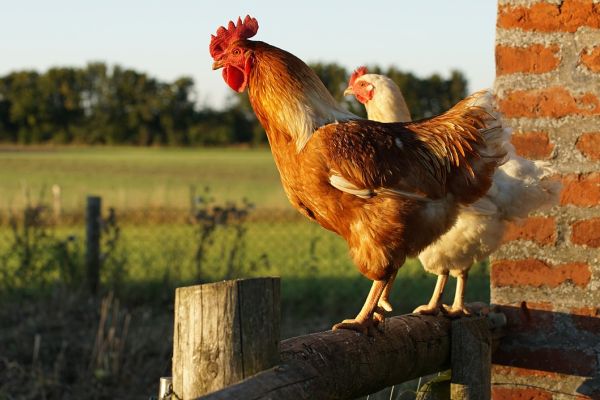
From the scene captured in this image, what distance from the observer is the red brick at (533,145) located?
3.21 m

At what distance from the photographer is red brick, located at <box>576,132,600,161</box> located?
3148 mm

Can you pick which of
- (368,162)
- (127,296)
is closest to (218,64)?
(368,162)

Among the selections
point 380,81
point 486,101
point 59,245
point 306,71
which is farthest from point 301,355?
point 59,245

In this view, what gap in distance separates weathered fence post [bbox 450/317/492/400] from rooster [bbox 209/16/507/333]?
299 mm

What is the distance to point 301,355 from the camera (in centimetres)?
207

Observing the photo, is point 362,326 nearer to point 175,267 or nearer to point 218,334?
point 218,334

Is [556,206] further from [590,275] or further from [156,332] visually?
[156,332]

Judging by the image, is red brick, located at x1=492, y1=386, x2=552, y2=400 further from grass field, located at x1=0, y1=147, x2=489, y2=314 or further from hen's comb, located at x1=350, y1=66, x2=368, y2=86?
grass field, located at x1=0, y1=147, x2=489, y2=314

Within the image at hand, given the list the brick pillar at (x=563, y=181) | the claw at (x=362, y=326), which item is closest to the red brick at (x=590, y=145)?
the brick pillar at (x=563, y=181)

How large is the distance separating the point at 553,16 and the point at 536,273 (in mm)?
978

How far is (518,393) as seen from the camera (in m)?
3.34

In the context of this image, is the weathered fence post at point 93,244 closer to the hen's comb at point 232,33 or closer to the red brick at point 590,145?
the hen's comb at point 232,33

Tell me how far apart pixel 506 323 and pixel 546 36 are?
1.12m

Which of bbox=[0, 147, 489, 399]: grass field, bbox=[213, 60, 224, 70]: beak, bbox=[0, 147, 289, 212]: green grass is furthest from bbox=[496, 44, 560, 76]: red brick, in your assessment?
bbox=[0, 147, 289, 212]: green grass
